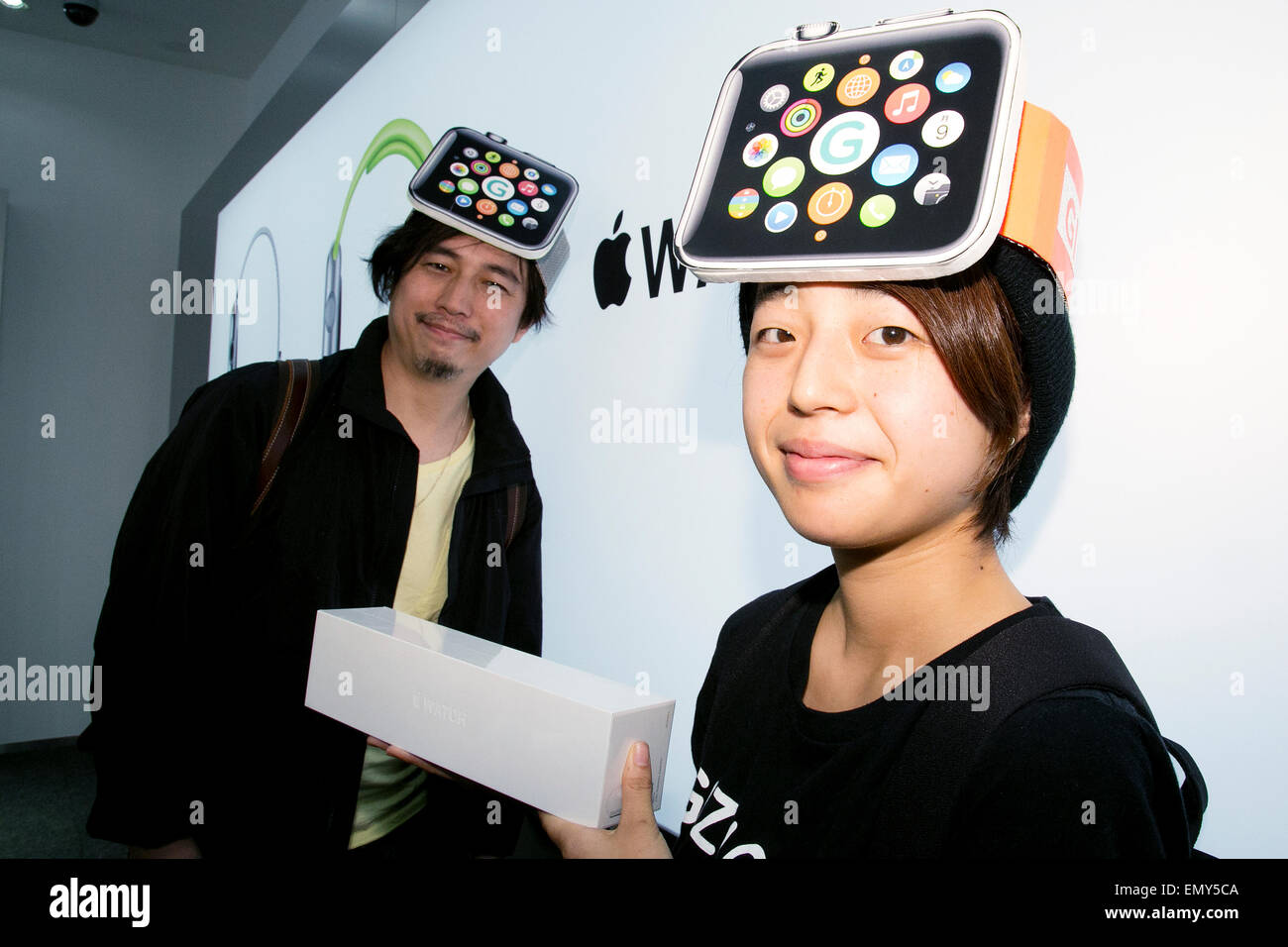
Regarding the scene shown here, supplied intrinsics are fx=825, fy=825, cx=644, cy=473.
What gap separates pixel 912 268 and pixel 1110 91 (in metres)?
0.31

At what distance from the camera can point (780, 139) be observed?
548 millimetres

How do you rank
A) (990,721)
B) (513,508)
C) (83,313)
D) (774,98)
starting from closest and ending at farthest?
(990,721) < (774,98) < (513,508) < (83,313)

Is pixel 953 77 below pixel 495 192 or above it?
below

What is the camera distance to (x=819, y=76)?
0.55 m

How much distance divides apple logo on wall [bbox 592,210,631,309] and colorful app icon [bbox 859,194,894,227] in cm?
64

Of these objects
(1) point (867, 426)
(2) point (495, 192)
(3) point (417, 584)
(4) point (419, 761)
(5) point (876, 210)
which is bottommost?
(4) point (419, 761)

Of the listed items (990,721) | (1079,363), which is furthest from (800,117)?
(990,721)

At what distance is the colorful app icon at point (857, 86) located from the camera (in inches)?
20.6

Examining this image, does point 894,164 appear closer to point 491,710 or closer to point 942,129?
point 942,129

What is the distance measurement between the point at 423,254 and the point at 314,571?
0.50 meters

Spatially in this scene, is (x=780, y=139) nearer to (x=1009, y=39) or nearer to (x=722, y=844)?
(x=1009, y=39)

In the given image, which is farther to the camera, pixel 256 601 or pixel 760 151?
pixel 256 601

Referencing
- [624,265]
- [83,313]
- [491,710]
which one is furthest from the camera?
[83,313]
